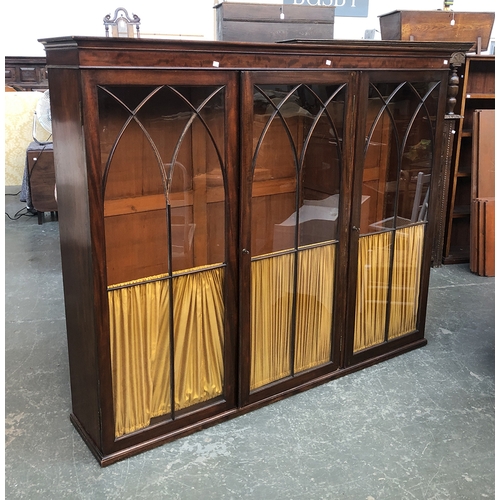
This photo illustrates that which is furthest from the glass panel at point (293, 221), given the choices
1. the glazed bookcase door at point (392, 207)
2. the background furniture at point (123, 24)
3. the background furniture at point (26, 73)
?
the background furniture at point (26, 73)

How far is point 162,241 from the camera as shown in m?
2.22

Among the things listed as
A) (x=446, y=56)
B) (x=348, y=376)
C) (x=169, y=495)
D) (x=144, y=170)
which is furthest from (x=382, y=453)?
(x=446, y=56)

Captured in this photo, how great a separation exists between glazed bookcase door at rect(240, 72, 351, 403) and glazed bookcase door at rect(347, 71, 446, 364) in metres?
0.13

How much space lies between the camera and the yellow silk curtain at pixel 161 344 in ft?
7.19

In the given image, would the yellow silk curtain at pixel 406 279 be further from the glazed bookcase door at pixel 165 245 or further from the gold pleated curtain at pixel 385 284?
the glazed bookcase door at pixel 165 245

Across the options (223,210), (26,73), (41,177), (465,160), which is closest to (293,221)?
(223,210)

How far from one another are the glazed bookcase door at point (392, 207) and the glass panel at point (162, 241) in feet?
2.58

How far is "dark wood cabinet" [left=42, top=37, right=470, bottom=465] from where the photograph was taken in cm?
203

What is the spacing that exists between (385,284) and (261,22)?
59.3 inches

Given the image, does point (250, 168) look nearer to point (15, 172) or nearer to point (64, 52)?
point (64, 52)

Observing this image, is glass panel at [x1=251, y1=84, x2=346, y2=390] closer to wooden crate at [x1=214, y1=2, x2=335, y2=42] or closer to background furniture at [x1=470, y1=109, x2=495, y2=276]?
wooden crate at [x1=214, y1=2, x2=335, y2=42]

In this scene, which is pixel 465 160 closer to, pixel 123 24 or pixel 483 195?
pixel 483 195

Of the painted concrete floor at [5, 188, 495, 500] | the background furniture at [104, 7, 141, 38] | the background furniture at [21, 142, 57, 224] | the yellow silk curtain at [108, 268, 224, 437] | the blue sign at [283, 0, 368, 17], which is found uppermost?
the blue sign at [283, 0, 368, 17]

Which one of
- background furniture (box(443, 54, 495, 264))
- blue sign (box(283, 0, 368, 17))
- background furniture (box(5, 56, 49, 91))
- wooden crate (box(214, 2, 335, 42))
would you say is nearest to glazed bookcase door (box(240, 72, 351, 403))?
wooden crate (box(214, 2, 335, 42))
